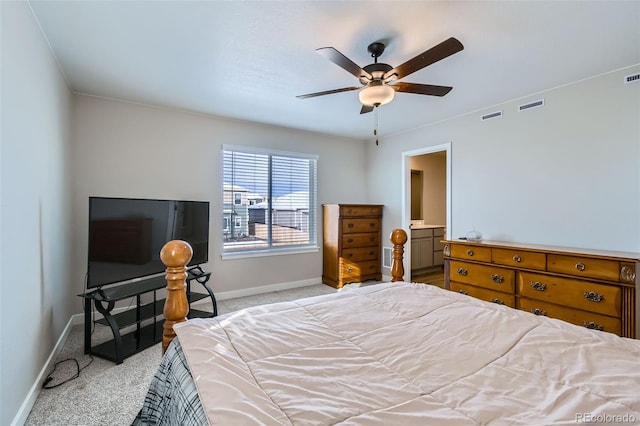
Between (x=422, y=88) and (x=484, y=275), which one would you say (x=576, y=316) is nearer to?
(x=484, y=275)

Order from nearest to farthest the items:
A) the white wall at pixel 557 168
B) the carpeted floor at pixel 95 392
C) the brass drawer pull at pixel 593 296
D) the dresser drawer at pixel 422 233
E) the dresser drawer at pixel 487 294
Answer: the carpeted floor at pixel 95 392 → the brass drawer pull at pixel 593 296 → the white wall at pixel 557 168 → the dresser drawer at pixel 487 294 → the dresser drawer at pixel 422 233

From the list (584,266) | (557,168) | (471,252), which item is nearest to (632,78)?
(557,168)

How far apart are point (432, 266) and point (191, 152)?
189 inches

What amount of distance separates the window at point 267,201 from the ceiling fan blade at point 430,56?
8.87 ft

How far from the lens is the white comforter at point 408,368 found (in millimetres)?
771

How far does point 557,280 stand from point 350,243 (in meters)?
2.74

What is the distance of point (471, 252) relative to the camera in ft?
10.9

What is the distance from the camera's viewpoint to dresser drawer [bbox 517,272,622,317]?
2.35m

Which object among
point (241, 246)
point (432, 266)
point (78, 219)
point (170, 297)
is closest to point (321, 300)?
point (170, 297)

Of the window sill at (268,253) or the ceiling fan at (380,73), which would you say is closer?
the ceiling fan at (380,73)

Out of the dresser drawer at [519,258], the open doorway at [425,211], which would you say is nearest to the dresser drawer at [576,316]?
the dresser drawer at [519,258]

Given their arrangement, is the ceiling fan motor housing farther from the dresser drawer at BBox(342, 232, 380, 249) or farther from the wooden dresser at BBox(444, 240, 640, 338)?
the dresser drawer at BBox(342, 232, 380, 249)

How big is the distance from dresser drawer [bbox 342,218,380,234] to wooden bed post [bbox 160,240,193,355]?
350 centimetres

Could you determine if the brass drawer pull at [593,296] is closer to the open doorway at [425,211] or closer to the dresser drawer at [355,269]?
the open doorway at [425,211]
